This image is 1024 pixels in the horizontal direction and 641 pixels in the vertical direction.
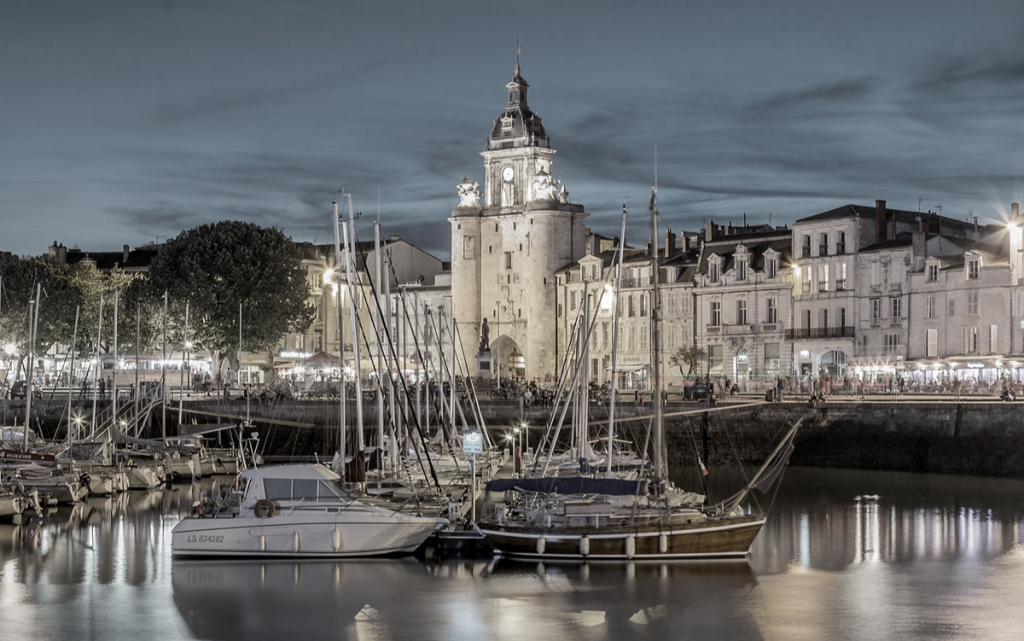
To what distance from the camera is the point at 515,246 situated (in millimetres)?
99875

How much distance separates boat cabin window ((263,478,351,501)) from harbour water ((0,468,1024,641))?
1.43 m

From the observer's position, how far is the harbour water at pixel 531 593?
27484mm

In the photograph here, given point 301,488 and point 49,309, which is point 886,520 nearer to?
point 301,488

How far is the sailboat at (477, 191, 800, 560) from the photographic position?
32969 mm

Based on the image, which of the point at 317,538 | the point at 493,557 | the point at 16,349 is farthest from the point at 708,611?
the point at 16,349

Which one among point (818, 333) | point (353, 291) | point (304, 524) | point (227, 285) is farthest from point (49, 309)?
point (304, 524)

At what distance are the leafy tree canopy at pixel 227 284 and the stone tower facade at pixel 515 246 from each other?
14406 millimetres

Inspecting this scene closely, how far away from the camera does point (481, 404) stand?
2852 inches

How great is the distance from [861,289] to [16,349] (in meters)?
47.6

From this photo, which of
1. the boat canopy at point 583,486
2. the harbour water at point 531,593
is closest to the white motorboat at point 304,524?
the harbour water at point 531,593

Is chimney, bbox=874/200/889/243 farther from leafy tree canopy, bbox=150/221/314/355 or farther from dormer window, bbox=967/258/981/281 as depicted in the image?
Answer: leafy tree canopy, bbox=150/221/314/355

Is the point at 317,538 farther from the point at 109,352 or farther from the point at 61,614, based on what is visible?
the point at 109,352

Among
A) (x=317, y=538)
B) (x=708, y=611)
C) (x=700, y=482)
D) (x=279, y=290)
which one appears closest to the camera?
(x=708, y=611)

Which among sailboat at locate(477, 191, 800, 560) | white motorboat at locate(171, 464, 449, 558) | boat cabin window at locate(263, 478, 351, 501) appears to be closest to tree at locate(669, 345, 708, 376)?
sailboat at locate(477, 191, 800, 560)
